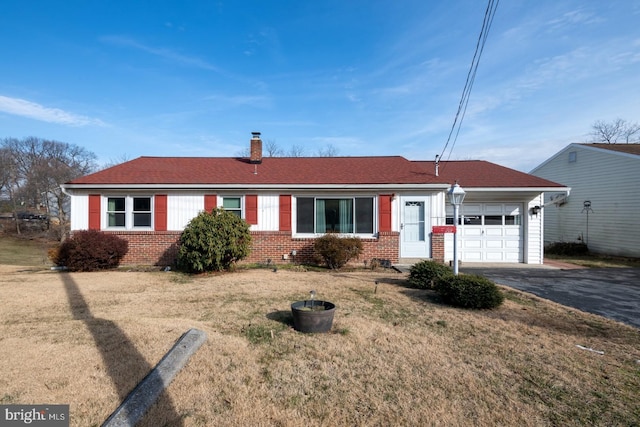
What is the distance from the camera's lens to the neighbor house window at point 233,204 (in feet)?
38.0

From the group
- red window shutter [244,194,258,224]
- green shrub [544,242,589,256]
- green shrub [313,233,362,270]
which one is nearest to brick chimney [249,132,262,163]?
red window shutter [244,194,258,224]

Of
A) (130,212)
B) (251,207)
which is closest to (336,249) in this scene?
(251,207)

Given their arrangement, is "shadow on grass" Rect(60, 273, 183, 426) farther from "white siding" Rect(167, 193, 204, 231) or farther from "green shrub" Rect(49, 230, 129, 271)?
"white siding" Rect(167, 193, 204, 231)

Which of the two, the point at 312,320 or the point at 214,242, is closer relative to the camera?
the point at 312,320

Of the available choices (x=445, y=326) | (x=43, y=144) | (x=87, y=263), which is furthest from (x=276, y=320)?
(x=43, y=144)

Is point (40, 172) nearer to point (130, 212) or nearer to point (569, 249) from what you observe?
point (130, 212)

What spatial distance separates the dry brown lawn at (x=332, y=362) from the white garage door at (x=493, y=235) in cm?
610

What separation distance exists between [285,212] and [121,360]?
8187mm

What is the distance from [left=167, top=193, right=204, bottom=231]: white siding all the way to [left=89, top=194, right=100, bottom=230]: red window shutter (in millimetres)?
2429

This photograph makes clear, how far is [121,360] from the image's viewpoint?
358 cm

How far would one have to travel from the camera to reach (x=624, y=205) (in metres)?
14.2

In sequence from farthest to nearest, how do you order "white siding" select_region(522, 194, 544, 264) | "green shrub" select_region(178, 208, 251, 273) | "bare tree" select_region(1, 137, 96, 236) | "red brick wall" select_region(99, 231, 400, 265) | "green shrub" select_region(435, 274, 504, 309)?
"bare tree" select_region(1, 137, 96, 236), "white siding" select_region(522, 194, 544, 264), "red brick wall" select_region(99, 231, 400, 265), "green shrub" select_region(178, 208, 251, 273), "green shrub" select_region(435, 274, 504, 309)

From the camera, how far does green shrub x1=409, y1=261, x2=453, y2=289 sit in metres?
7.35

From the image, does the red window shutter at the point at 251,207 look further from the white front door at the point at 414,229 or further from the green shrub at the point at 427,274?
the green shrub at the point at 427,274
